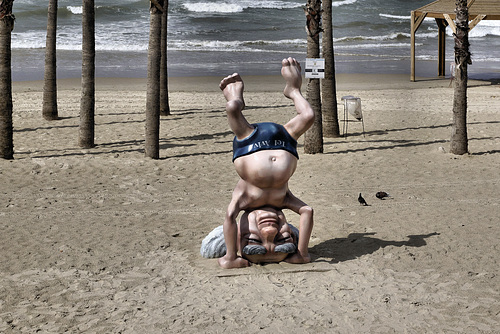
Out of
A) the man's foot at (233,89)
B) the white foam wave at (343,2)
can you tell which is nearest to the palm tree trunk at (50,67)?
the man's foot at (233,89)

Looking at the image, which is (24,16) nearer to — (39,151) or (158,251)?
(39,151)

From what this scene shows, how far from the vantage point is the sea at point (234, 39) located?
107 feet

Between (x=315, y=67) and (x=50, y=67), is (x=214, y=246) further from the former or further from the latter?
(x=50, y=67)

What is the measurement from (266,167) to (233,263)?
3.58ft

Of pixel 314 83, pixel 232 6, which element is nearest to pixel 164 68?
pixel 314 83

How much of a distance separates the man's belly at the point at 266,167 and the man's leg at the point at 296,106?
355 mm

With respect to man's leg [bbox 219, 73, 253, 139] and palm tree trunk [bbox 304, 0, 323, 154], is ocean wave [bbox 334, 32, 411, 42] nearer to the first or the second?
palm tree trunk [bbox 304, 0, 323, 154]

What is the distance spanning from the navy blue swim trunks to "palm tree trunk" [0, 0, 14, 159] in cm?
663

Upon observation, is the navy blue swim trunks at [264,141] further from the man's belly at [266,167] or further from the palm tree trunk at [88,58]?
the palm tree trunk at [88,58]

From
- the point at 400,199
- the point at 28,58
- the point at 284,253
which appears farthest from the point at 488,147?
the point at 28,58

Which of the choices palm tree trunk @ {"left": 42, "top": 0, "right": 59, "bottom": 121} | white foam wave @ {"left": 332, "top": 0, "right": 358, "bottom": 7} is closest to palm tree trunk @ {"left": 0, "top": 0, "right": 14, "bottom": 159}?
palm tree trunk @ {"left": 42, "top": 0, "right": 59, "bottom": 121}

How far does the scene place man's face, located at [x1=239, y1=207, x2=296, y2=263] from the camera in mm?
7328

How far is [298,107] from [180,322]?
2674 millimetres

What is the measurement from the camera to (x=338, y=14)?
201ft
